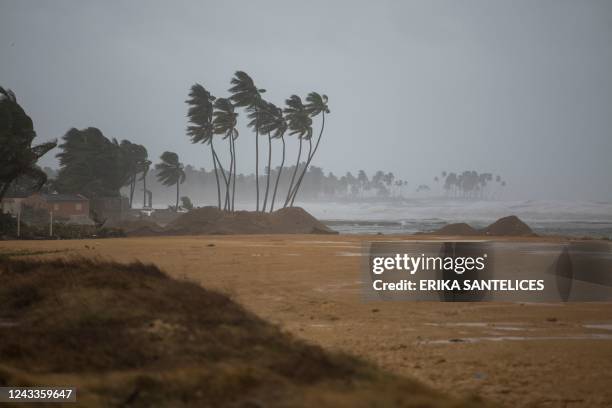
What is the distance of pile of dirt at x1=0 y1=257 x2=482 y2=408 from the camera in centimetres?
393

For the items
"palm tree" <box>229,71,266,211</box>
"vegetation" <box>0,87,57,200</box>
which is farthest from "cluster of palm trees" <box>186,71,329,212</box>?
"vegetation" <box>0,87,57,200</box>

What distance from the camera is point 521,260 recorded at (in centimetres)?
1880

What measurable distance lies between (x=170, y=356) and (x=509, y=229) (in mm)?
43146

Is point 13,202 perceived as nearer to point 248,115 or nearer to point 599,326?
point 248,115

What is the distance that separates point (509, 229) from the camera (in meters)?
44.2

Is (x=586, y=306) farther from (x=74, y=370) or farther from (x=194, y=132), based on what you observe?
(x=194, y=132)

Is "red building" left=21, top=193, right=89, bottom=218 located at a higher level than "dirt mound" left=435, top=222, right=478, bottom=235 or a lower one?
higher

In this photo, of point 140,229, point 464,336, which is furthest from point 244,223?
point 464,336

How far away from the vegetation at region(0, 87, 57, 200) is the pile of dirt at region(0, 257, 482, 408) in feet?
85.2

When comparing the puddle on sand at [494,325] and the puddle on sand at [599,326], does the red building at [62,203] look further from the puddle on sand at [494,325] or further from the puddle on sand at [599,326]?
the puddle on sand at [599,326]

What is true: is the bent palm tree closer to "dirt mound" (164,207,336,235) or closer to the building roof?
"dirt mound" (164,207,336,235)

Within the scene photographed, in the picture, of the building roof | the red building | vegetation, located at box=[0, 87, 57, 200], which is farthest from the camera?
the building roof

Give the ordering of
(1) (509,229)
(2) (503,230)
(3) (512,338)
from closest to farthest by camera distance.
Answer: (3) (512,338) < (1) (509,229) < (2) (503,230)

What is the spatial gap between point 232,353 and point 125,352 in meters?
1.06
